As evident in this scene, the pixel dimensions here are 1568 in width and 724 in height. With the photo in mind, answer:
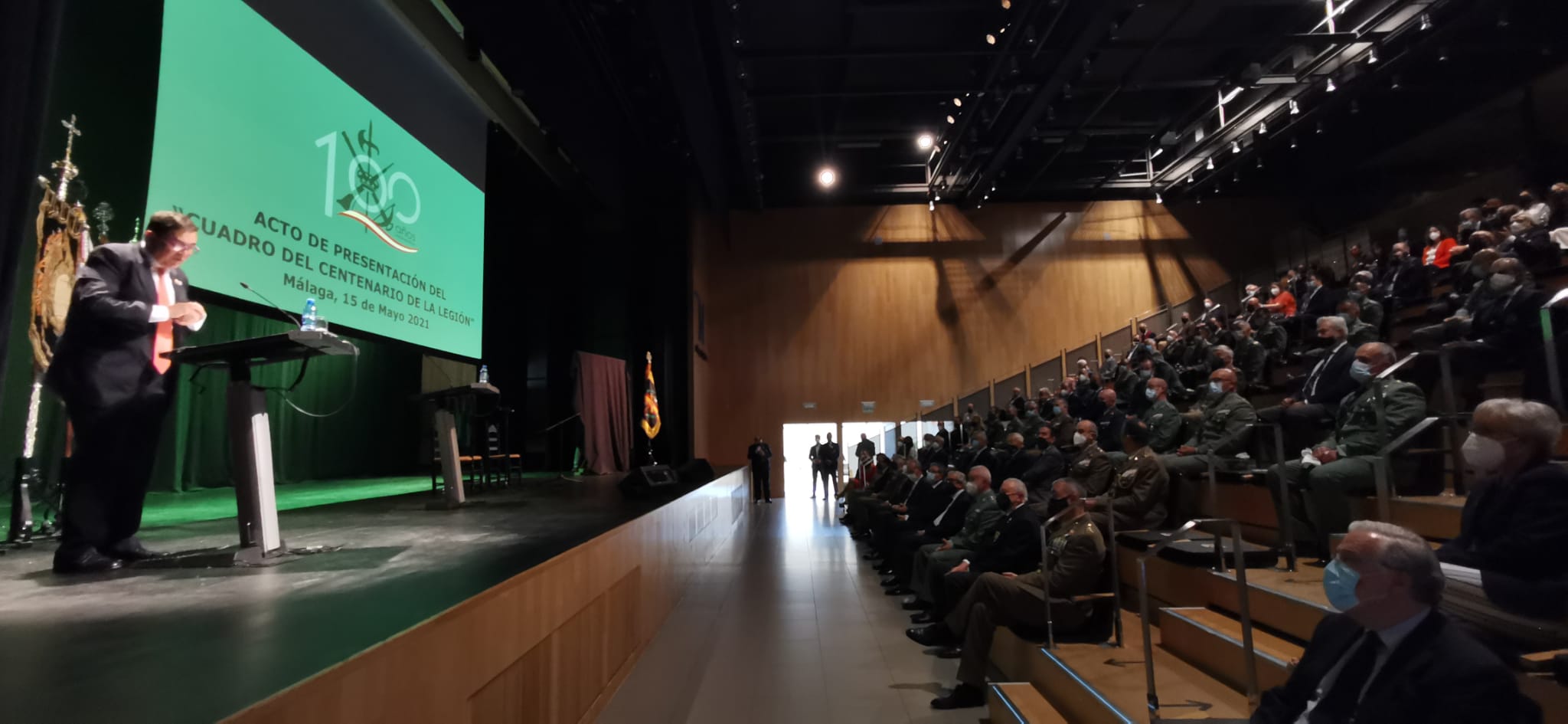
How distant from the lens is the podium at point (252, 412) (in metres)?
2.02

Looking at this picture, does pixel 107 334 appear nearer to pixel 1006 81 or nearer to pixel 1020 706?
pixel 1020 706

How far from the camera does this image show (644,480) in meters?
5.39

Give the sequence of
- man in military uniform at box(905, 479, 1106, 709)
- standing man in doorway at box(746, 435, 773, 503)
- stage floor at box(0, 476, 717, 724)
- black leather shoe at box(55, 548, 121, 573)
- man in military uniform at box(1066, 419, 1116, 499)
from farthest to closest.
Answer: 1. standing man in doorway at box(746, 435, 773, 503)
2. man in military uniform at box(1066, 419, 1116, 499)
3. man in military uniform at box(905, 479, 1106, 709)
4. black leather shoe at box(55, 548, 121, 573)
5. stage floor at box(0, 476, 717, 724)

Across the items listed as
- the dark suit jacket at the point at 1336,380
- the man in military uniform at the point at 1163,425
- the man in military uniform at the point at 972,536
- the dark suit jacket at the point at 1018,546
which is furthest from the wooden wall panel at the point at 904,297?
the dark suit jacket at the point at 1018,546

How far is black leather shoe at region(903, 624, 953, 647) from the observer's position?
389 centimetres

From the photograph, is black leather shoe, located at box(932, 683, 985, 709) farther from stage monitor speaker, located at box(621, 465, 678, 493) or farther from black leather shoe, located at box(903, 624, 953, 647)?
stage monitor speaker, located at box(621, 465, 678, 493)

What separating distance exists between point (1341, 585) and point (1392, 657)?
0.47 ft

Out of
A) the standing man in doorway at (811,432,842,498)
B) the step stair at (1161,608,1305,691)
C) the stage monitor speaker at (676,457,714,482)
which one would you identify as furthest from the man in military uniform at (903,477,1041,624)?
the standing man in doorway at (811,432,842,498)

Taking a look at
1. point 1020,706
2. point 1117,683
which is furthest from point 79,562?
point 1117,683

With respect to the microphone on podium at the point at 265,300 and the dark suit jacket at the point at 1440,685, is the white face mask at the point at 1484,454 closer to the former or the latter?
the dark suit jacket at the point at 1440,685

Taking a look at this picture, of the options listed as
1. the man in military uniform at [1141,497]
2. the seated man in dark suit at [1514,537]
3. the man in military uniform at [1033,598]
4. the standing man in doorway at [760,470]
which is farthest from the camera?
the standing man in doorway at [760,470]

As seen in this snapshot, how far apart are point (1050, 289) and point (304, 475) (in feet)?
41.7

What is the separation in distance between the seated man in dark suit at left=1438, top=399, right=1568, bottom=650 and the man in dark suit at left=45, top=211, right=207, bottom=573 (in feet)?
10.9

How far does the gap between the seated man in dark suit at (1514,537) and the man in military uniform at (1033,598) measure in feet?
4.64
